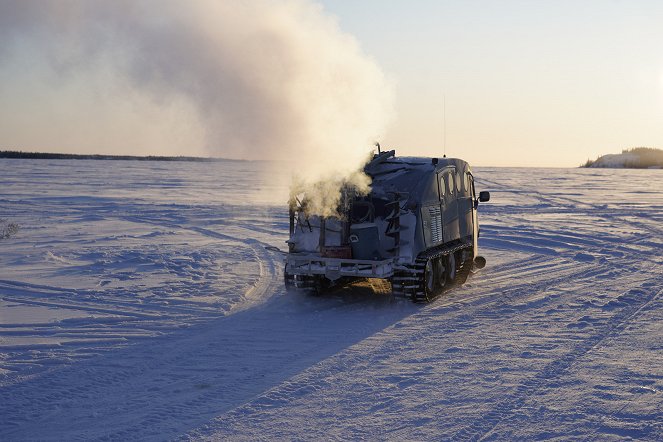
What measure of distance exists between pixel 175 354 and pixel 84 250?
9.59 m

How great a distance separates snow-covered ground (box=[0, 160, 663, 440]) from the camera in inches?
273

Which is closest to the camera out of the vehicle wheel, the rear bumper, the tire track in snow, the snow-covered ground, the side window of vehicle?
the tire track in snow

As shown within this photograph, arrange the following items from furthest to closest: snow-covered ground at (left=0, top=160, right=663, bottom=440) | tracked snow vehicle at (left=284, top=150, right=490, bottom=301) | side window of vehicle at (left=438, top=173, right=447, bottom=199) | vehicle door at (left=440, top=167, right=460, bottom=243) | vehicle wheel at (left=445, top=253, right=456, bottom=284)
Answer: vehicle wheel at (left=445, top=253, right=456, bottom=284) < vehicle door at (left=440, top=167, right=460, bottom=243) < side window of vehicle at (left=438, top=173, right=447, bottom=199) < tracked snow vehicle at (left=284, top=150, right=490, bottom=301) < snow-covered ground at (left=0, top=160, right=663, bottom=440)

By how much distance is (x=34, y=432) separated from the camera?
6656 mm

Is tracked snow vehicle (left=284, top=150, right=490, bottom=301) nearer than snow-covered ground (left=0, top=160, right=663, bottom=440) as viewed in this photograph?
No

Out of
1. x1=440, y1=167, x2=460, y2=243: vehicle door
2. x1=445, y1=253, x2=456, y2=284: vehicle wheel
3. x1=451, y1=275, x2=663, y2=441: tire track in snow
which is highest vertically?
x1=440, y1=167, x2=460, y2=243: vehicle door

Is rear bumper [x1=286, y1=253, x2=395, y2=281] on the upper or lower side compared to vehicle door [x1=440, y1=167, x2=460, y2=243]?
lower

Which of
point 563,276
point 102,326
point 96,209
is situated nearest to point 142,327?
point 102,326

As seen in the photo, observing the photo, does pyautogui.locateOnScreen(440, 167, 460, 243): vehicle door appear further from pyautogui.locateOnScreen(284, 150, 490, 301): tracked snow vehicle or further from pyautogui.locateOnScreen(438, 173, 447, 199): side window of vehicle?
pyautogui.locateOnScreen(284, 150, 490, 301): tracked snow vehicle

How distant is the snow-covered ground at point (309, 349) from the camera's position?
693cm

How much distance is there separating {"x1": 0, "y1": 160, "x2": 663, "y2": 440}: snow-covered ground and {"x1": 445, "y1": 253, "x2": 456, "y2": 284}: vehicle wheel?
31 centimetres

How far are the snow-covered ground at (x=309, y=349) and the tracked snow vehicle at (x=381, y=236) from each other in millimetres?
548

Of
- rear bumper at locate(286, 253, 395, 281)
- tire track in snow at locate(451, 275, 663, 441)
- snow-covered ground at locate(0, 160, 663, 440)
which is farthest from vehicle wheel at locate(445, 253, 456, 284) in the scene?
tire track in snow at locate(451, 275, 663, 441)

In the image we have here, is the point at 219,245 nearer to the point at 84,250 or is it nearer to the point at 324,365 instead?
the point at 84,250
